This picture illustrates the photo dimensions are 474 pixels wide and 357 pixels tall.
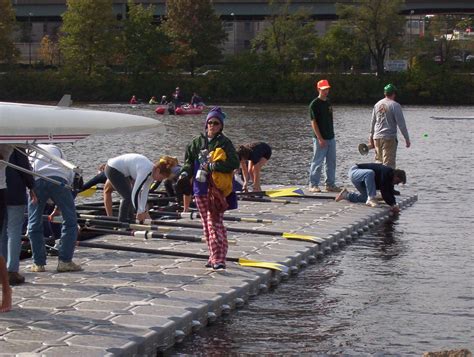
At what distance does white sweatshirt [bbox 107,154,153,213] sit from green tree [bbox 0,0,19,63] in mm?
84194

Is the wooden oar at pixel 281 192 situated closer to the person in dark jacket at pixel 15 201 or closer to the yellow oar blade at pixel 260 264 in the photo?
the yellow oar blade at pixel 260 264

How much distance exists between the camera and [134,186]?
16.4 meters

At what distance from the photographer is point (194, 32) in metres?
102

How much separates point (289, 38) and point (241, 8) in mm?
9557

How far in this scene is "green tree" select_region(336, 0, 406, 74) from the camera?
98938 mm

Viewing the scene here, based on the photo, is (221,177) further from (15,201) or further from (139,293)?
(15,201)

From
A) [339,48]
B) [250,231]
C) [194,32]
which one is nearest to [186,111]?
[339,48]

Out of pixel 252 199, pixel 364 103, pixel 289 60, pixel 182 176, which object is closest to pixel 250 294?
pixel 182 176

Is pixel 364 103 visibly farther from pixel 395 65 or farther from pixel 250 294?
pixel 250 294

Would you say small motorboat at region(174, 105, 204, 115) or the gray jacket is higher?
the gray jacket

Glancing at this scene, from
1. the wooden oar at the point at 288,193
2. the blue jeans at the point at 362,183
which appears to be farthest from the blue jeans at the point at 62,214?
Result: the wooden oar at the point at 288,193

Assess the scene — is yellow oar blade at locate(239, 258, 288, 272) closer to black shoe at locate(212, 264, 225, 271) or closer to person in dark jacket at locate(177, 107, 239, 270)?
black shoe at locate(212, 264, 225, 271)

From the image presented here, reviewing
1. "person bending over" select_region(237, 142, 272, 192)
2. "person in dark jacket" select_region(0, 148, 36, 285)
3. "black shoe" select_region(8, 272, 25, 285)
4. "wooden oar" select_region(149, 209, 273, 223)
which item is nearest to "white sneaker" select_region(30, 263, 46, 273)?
"black shoe" select_region(8, 272, 25, 285)

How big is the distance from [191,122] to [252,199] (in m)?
41.0
